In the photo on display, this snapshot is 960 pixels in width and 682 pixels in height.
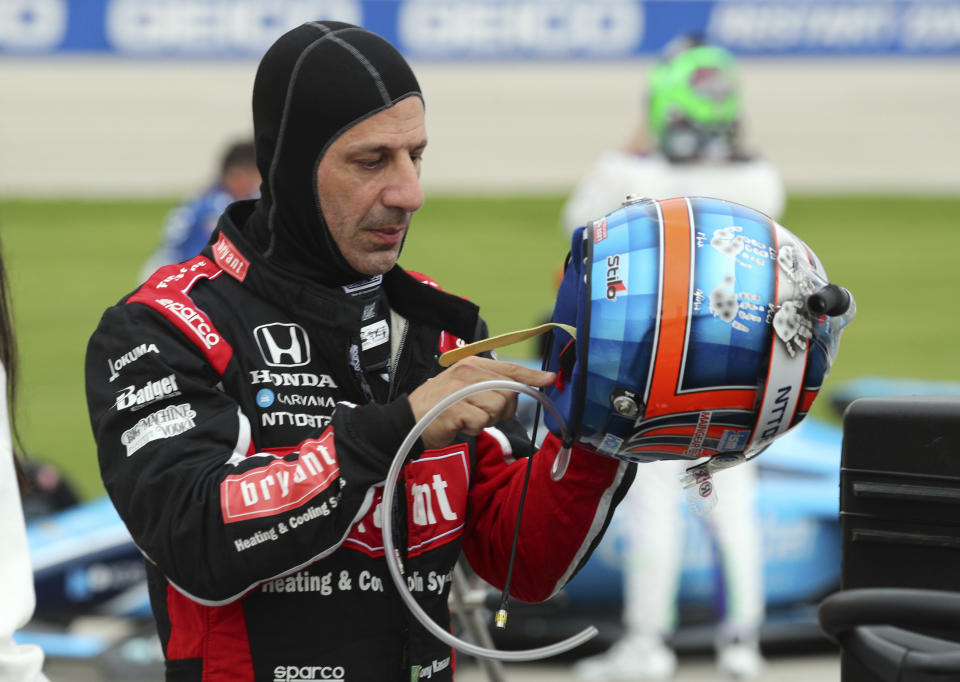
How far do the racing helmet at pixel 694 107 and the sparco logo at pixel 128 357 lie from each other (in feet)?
10.2

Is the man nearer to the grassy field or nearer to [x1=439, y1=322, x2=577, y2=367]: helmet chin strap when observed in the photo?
[x1=439, y1=322, x2=577, y2=367]: helmet chin strap

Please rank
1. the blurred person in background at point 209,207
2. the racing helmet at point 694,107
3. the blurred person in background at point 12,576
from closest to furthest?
1. the blurred person in background at point 12,576
2. the racing helmet at point 694,107
3. the blurred person in background at point 209,207

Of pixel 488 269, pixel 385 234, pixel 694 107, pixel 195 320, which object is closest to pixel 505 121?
pixel 488 269

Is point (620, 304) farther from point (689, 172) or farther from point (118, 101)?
point (118, 101)

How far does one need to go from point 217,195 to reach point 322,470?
3.93 meters

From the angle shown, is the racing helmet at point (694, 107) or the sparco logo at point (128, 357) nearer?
the sparco logo at point (128, 357)

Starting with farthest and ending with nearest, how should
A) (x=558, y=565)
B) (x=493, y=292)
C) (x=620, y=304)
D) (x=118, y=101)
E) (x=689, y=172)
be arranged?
1. (x=118, y=101)
2. (x=493, y=292)
3. (x=689, y=172)
4. (x=558, y=565)
5. (x=620, y=304)

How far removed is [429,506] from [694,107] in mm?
3066

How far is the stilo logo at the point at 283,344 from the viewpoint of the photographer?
200cm

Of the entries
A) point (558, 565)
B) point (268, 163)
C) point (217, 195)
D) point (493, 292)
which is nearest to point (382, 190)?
point (268, 163)

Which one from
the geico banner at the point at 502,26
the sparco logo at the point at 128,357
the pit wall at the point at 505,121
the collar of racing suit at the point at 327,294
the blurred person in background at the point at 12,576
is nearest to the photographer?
the blurred person in background at the point at 12,576

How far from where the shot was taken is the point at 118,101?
692 inches

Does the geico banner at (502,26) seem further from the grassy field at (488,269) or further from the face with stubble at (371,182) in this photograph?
the face with stubble at (371,182)

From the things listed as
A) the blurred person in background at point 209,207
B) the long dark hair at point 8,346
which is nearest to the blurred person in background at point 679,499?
the blurred person in background at point 209,207
